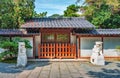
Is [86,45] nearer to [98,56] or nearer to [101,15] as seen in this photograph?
[98,56]

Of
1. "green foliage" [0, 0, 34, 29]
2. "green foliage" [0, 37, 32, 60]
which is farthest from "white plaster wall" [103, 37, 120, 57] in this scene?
"green foliage" [0, 0, 34, 29]

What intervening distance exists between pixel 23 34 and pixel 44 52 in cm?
201

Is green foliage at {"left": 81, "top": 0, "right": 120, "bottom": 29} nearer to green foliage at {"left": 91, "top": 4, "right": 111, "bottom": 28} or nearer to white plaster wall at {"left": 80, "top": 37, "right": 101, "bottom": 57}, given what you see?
green foliage at {"left": 91, "top": 4, "right": 111, "bottom": 28}

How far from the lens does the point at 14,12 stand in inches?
802

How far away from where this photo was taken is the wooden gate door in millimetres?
16500

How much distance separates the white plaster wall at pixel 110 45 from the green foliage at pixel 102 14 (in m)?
5.47

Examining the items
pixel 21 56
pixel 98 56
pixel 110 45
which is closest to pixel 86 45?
pixel 110 45

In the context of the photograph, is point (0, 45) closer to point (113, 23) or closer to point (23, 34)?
point (23, 34)

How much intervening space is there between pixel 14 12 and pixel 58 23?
15.9ft

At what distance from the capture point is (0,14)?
20516 millimetres

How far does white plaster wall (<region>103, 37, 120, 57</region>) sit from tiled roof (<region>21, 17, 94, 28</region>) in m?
1.66

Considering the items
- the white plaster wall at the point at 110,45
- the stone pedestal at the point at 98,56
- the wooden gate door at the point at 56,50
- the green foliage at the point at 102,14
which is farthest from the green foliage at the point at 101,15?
the stone pedestal at the point at 98,56

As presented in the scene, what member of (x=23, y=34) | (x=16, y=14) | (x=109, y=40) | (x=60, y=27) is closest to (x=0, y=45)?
(x=23, y=34)

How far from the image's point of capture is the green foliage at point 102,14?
2212 cm
